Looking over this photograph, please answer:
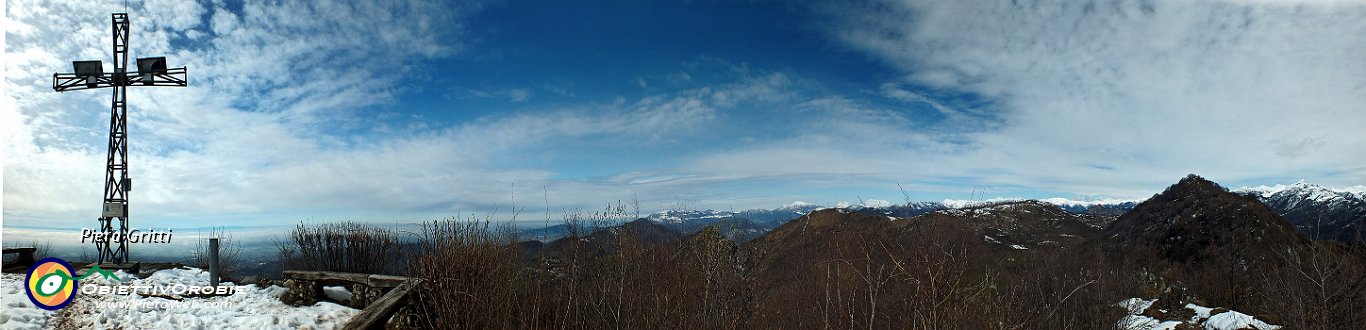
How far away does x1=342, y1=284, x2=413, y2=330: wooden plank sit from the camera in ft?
21.9

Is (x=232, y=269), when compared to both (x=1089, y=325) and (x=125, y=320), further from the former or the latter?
(x=1089, y=325)

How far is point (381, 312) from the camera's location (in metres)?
6.68

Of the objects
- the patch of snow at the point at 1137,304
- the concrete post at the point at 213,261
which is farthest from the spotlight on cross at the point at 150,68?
the patch of snow at the point at 1137,304

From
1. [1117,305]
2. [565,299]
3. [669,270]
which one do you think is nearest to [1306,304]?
[1117,305]

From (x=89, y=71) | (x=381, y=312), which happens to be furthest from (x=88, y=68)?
(x=381, y=312)

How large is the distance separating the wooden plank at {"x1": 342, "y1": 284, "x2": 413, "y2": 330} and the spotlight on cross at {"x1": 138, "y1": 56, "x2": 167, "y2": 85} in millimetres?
10649

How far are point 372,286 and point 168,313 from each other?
235 cm

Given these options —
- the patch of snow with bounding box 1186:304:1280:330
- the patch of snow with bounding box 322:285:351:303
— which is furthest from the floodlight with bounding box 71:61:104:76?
the patch of snow with bounding box 1186:304:1280:330

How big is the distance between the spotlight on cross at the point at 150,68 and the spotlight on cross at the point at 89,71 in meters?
0.78

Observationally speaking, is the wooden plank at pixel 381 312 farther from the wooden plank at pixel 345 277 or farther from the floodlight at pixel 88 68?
the floodlight at pixel 88 68

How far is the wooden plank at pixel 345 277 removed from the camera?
8773mm

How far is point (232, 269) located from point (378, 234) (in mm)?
8510

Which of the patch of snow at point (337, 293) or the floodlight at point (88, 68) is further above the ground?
the floodlight at point (88, 68)

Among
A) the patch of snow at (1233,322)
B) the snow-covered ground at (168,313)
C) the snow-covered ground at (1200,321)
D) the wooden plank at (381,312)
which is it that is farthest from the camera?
the snow-covered ground at (1200,321)
